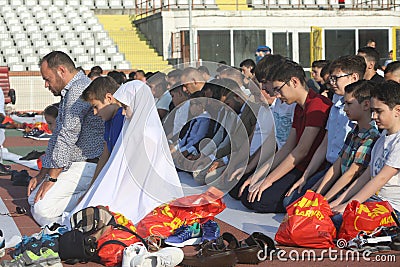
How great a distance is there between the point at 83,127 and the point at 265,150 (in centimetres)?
203

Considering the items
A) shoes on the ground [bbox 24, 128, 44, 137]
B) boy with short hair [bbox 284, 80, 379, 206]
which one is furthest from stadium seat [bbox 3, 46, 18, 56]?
boy with short hair [bbox 284, 80, 379, 206]

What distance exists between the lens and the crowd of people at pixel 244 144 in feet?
22.6

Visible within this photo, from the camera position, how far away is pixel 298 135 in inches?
320

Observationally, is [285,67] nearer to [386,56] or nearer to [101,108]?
[101,108]

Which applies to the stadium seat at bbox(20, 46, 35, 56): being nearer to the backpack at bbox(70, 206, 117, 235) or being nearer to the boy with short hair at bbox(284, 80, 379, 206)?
the boy with short hair at bbox(284, 80, 379, 206)

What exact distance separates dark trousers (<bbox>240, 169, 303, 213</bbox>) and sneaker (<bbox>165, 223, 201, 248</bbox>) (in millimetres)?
1308

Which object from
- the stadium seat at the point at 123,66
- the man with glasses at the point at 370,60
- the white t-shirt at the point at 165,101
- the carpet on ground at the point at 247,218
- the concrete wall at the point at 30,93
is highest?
the man with glasses at the point at 370,60

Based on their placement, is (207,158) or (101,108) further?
(207,158)

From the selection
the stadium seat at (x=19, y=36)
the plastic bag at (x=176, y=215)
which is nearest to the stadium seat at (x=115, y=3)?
the stadium seat at (x=19, y=36)

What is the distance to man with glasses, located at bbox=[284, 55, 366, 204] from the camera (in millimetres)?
7590

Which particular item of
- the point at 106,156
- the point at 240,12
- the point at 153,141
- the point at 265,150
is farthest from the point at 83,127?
the point at 240,12

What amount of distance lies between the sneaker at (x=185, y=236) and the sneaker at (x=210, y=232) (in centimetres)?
5

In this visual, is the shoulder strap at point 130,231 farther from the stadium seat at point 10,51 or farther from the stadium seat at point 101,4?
the stadium seat at point 101,4

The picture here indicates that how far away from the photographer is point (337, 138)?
24.9 feet
